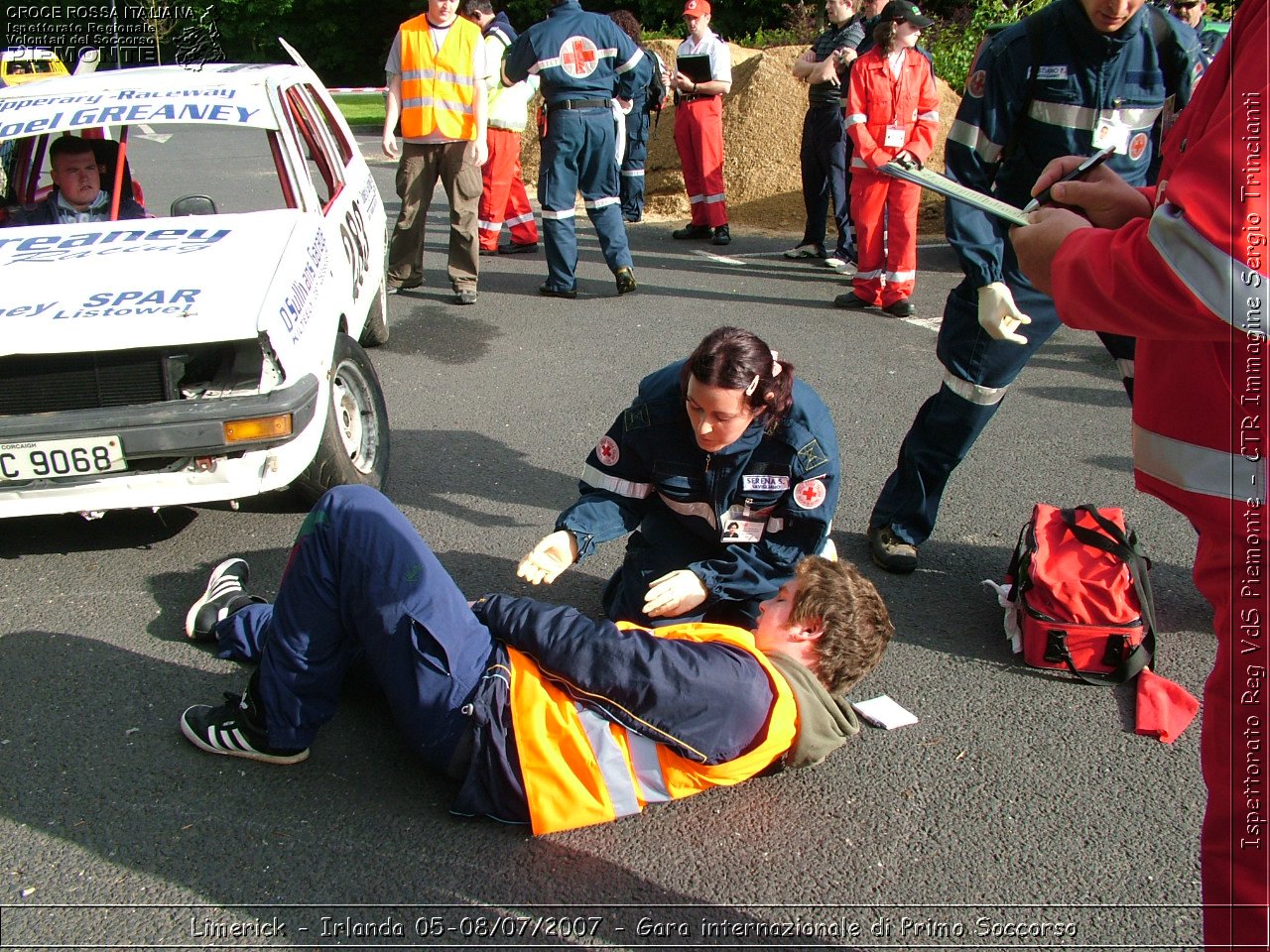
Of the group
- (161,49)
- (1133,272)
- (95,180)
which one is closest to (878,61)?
(95,180)

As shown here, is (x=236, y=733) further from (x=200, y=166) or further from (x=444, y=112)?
(x=200, y=166)

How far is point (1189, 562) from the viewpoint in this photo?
4352mm

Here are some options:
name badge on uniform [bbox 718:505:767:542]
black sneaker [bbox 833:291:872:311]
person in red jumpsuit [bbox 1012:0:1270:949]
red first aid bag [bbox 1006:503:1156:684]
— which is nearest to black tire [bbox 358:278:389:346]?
black sneaker [bbox 833:291:872:311]

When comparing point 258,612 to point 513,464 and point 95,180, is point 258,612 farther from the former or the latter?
point 95,180

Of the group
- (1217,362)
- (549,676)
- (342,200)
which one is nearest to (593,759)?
(549,676)

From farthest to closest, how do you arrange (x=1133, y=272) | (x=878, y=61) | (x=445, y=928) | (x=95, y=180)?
(x=878, y=61)
(x=95, y=180)
(x=445, y=928)
(x=1133, y=272)

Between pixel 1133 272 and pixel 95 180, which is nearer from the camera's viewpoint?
pixel 1133 272

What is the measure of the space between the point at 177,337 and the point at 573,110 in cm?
520

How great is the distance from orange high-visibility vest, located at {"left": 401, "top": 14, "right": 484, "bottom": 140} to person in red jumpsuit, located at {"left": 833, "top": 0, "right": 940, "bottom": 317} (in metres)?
2.85

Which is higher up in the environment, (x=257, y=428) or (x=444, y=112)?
(x=444, y=112)

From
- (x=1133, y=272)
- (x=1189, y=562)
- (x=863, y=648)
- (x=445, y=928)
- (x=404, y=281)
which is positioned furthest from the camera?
(x=404, y=281)

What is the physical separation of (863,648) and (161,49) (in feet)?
111

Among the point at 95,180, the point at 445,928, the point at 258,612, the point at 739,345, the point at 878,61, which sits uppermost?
the point at 878,61

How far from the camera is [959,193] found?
211 centimetres
